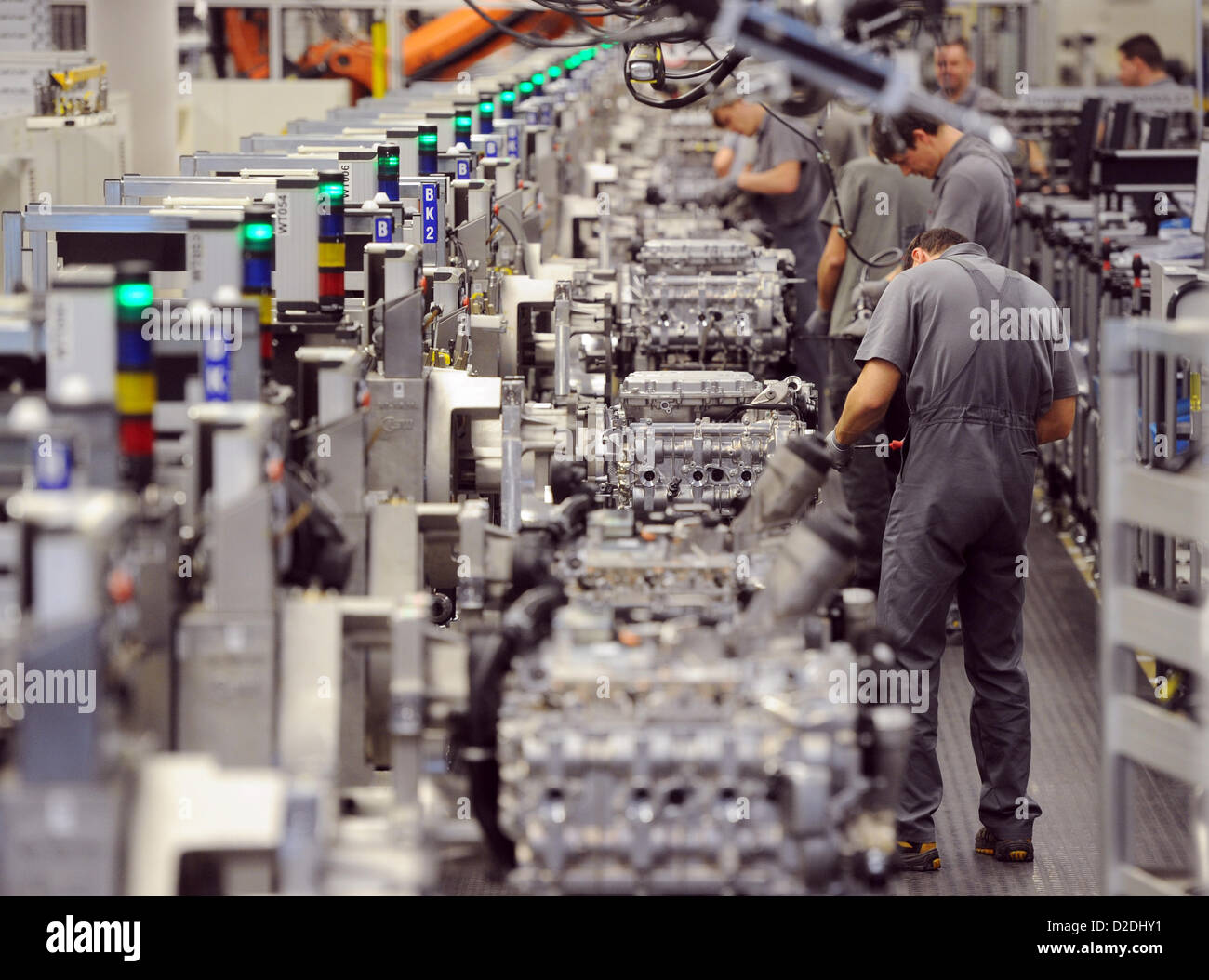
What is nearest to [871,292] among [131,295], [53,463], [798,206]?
[798,206]

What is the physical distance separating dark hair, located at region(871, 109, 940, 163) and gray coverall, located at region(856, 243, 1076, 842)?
1.07 meters

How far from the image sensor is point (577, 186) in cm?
996

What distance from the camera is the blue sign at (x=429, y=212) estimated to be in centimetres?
491

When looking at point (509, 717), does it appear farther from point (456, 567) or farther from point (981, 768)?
point (981, 768)

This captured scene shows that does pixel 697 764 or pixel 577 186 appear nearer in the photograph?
pixel 697 764

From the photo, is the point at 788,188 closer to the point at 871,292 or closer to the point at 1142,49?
the point at 871,292

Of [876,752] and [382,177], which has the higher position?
[382,177]

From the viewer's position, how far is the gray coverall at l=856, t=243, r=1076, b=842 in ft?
13.9
